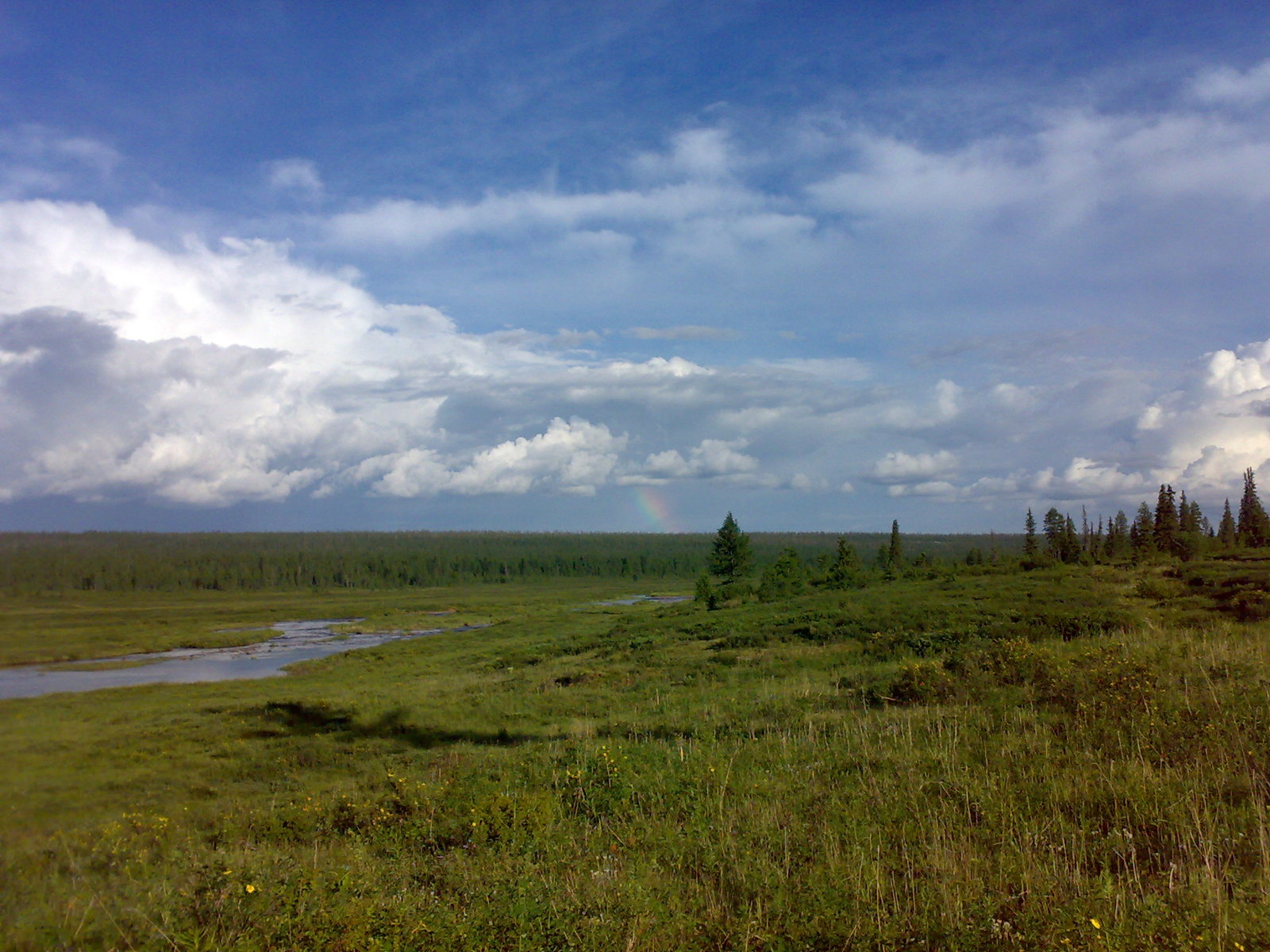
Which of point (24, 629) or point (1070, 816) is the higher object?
point (1070, 816)

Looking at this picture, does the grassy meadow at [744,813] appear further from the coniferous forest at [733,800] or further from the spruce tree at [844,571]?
the spruce tree at [844,571]

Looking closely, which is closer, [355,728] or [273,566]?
[355,728]

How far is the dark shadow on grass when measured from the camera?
18031 millimetres

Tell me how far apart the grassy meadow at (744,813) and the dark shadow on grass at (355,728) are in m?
0.21

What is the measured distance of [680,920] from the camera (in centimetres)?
454

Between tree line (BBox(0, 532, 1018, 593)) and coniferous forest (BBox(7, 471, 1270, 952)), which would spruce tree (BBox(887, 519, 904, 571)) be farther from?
coniferous forest (BBox(7, 471, 1270, 952))

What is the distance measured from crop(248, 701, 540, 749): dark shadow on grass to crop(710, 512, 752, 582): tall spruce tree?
42.8 metres

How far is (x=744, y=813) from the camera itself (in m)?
6.63

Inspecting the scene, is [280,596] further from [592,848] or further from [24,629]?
[592,848]

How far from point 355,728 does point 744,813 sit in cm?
1890

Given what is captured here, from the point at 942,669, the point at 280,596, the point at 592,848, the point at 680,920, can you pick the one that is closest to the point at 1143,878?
the point at 680,920

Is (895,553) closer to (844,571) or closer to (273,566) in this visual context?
(844,571)

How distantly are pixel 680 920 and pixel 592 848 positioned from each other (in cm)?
193

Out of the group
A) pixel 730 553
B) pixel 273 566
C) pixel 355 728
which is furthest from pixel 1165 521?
pixel 273 566
